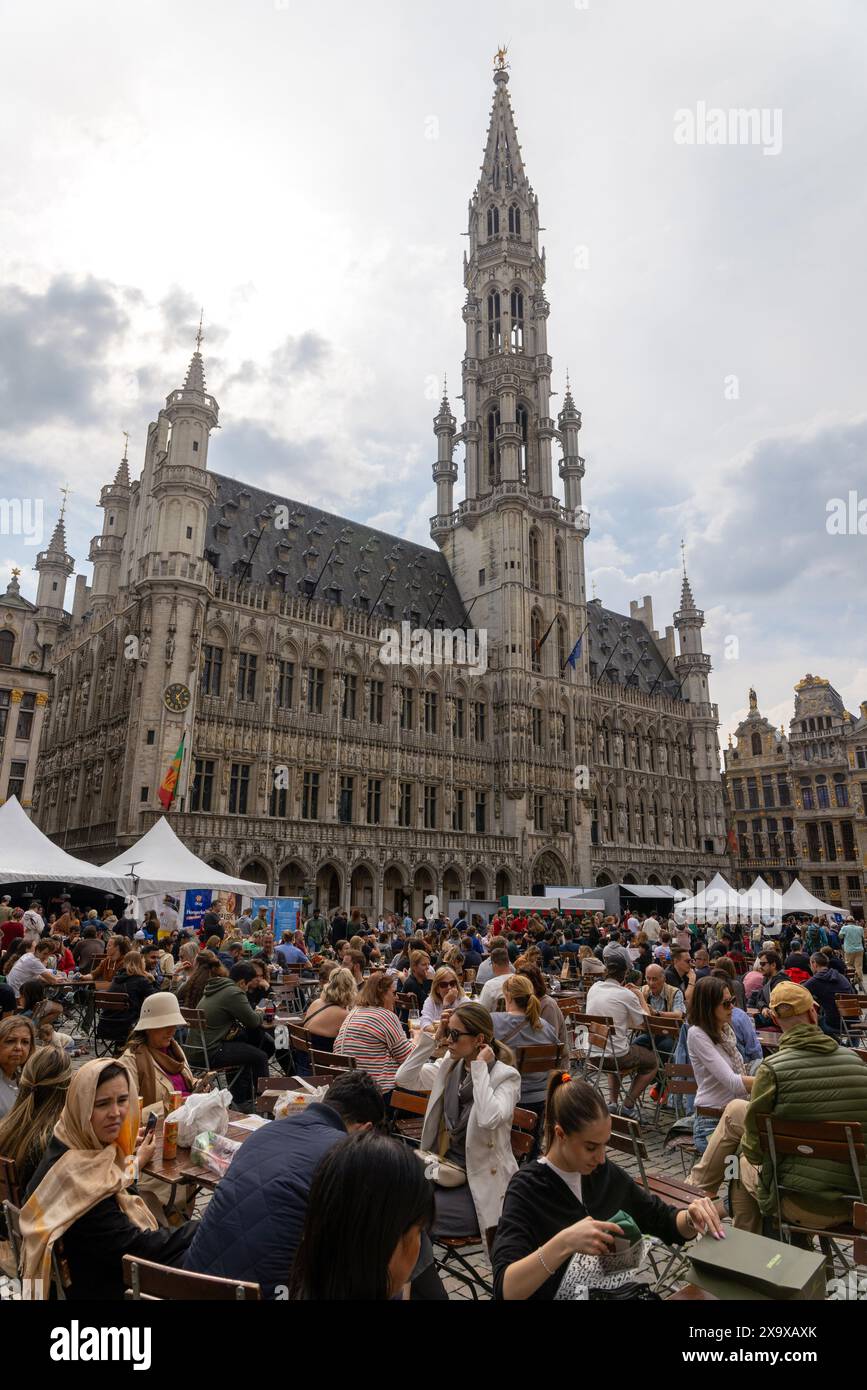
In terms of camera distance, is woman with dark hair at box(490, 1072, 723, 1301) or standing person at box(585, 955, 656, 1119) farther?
standing person at box(585, 955, 656, 1119)

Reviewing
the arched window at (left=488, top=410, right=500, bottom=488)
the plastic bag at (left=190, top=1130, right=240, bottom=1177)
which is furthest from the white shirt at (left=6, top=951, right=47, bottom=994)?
the arched window at (left=488, top=410, right=500, bottom=488)

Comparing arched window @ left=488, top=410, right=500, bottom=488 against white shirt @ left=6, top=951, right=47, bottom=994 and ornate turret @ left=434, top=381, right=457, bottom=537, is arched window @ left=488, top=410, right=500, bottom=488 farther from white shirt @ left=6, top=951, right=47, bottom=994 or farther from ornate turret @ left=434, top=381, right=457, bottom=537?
white shirt @ left=6, top=951, right=47, bottom=994

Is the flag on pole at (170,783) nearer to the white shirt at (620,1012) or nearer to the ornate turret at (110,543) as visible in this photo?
the ornate turret at (110,543)

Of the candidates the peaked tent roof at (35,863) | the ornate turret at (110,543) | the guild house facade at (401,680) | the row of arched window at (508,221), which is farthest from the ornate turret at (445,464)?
the peaked tent roof at (35,863)

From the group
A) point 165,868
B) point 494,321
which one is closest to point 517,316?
point 494,321

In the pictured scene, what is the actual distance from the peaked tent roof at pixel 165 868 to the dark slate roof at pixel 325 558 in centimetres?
1753

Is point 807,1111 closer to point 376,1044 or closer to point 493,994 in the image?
point 376,1044

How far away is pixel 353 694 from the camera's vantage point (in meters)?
37.4

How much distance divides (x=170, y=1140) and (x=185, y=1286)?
2.24 meters

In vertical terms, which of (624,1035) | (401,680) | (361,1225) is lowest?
(624,1035)

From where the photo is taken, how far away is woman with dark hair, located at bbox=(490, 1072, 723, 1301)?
8.96ft

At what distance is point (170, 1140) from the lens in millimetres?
4395

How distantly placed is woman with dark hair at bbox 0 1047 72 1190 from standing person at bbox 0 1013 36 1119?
0.97 m
